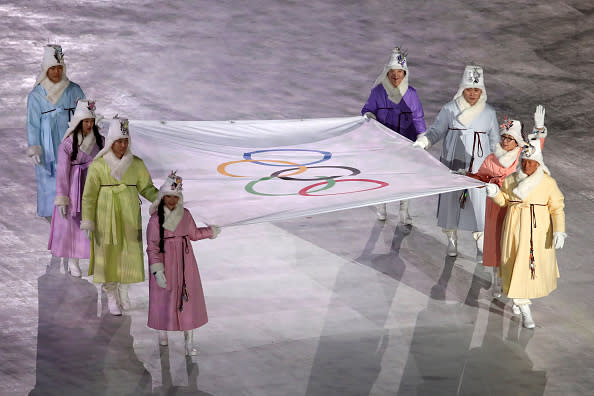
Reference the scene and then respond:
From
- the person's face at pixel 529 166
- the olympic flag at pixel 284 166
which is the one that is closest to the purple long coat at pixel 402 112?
the olympic flag at pixel 284 166

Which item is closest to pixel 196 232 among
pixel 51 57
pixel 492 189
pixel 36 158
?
pixel 492 189

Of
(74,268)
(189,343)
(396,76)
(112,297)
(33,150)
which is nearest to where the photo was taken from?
(189,343)

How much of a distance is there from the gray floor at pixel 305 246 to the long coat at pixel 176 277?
0.96 ft

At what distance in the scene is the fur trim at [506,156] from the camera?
7715mm

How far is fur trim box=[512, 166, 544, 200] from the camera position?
7.01 m

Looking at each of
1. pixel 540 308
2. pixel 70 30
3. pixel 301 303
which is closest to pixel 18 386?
pixel 301 303

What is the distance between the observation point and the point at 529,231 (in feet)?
23.2

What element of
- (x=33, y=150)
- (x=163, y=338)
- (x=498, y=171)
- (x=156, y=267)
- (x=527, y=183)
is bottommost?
(x=163, y=338)

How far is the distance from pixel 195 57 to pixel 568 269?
703 cm

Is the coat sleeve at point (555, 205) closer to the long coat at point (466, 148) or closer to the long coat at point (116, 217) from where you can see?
the long coat at point (466, 148)

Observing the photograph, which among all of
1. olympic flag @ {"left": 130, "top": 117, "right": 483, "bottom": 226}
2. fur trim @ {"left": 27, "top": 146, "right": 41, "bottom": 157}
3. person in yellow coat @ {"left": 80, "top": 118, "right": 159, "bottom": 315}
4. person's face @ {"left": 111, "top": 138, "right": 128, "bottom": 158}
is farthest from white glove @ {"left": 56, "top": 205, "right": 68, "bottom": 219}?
fur trim @ {"left": 27, "top": 146, "right": 41, "bottom": 157}

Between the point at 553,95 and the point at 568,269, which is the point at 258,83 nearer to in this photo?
the point at 553,95

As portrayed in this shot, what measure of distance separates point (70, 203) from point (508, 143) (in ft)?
12.0

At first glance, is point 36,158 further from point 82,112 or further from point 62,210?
point 82,112
